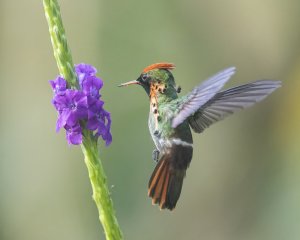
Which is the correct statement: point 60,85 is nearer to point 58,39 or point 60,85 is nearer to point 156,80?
point 58,39

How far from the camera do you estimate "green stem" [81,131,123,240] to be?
1987 millimetres

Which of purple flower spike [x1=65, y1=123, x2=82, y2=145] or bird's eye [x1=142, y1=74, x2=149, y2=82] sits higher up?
bird's eye [x1=142, y1=74, x2=149, y2=82]

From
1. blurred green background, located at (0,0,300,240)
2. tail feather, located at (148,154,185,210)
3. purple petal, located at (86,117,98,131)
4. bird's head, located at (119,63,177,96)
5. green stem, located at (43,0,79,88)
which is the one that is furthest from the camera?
blurred green background, located at (0,0,300,240)

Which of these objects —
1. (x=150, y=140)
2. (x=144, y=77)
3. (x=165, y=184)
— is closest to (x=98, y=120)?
(x=165, y=184)

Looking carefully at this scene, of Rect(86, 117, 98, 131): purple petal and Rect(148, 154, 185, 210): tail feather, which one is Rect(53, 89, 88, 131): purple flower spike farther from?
Rect(148, 154, 185, 210): tail feather

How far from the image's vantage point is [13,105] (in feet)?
21.9

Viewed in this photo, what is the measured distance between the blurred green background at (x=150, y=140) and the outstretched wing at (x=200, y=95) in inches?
144

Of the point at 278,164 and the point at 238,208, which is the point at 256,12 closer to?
the point at 278,164

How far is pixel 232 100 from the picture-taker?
7.61 ft

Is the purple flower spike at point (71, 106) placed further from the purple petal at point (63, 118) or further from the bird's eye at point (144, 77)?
the bird's eye at point (144, 77)

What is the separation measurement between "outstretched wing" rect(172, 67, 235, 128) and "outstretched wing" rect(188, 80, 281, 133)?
138mm

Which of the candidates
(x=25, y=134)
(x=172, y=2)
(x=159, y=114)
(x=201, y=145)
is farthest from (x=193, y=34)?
(x=159, y=114)

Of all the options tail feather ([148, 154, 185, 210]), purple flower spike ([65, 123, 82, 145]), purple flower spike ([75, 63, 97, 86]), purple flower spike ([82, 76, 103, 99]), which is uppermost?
purple flower spike ([75, 63, 97, 86])

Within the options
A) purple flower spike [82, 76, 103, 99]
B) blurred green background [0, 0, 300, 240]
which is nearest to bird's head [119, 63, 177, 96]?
purple flower spike [82, 76, 103, 99]
